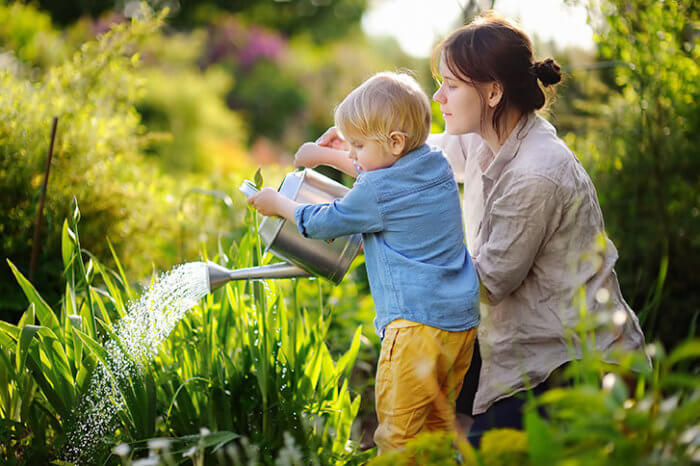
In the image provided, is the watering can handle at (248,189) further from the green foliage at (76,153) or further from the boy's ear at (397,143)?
the green foliage at (76,153)

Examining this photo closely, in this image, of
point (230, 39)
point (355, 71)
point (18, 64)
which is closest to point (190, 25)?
point (230, 39)

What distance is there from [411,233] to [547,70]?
0.61 metres

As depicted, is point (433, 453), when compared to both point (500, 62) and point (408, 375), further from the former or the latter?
point (500, 62)

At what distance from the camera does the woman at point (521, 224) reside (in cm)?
170

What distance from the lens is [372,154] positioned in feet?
5.39

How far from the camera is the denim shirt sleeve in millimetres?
1559

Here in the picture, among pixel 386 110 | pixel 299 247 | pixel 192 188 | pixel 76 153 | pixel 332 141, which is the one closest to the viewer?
pixel 386 110

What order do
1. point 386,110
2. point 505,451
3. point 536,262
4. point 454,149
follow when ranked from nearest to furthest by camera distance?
point 505,451
point 386,110
point 536,262
point 454,149

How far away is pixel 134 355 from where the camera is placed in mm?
1737

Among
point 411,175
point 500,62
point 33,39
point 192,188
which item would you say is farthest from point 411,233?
point 33,39

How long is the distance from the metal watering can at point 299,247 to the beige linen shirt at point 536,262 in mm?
372

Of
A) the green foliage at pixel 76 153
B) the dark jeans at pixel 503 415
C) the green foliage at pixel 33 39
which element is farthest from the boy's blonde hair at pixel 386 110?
the green foliage at pixel 33 39

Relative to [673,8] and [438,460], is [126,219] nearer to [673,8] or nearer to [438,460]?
[438,460]

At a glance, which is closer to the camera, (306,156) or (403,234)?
(403,234)
